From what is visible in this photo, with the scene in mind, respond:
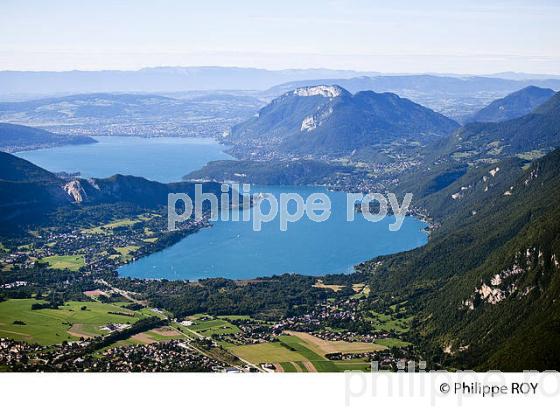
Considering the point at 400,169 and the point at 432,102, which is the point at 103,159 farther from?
the point at 432,102

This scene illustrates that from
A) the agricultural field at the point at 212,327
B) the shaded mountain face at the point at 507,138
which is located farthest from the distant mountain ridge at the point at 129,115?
the agricultural field at the point at 212,327

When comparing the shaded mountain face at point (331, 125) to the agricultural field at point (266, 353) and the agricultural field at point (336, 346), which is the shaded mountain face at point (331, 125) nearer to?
the agricultural field at point (336, 346)

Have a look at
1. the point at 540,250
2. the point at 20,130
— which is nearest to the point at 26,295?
the point at 540,250

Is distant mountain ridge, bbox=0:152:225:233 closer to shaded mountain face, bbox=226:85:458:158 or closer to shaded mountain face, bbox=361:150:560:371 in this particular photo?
shaded mountain face, bbox=361:150:560:371

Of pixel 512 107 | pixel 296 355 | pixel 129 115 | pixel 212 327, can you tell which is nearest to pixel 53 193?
pixel 212 327

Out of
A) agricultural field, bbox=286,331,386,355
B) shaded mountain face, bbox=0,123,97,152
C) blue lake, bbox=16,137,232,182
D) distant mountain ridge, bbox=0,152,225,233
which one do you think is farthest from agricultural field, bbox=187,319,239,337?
shaded mountain face, bbox=0,123,97,152
